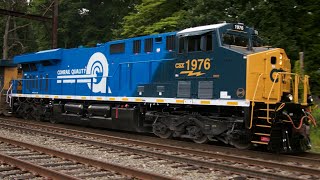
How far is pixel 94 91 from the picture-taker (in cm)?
1481

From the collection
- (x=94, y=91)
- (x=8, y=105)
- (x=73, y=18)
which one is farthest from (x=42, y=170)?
(x=73, y=18)

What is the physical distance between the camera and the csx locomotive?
949cm

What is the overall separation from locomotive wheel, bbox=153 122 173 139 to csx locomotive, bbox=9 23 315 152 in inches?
1.3

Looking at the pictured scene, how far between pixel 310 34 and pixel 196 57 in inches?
316

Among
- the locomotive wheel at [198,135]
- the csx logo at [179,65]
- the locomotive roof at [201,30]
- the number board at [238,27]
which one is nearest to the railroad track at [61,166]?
the locomotive wheel at [198,135]

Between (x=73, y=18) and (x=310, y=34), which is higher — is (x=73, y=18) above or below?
above

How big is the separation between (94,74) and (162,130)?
437 centimetres

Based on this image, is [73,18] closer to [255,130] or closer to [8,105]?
[8,105]

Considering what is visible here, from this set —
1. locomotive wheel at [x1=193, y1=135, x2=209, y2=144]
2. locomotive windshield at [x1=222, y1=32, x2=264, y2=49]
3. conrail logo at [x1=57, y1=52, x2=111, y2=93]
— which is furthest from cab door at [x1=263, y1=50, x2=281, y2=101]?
conrail logo at [x1=57, y1=52, x2=111, y2=93]

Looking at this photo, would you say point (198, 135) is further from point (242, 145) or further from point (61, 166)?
point (61, 166)

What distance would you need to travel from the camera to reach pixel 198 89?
10711 millimetres

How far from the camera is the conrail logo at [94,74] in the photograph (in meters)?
14.3

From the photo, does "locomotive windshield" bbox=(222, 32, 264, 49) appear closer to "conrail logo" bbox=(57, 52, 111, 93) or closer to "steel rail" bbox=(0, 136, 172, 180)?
"steel rail" bbox=(0, 136, 172, 180)

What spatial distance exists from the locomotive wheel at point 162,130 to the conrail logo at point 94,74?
121 inches
